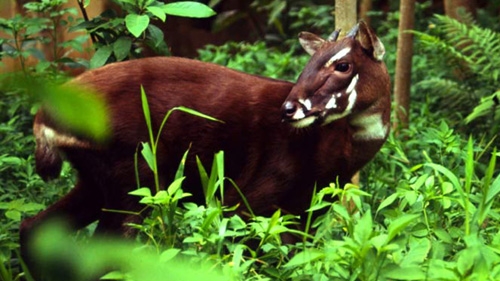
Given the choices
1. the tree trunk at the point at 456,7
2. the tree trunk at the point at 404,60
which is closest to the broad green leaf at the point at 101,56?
the tree trunk at the point at 404,60

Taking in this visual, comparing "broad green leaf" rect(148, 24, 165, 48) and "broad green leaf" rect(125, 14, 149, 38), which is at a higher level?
"broad green leaf" rect(125, 14, 149, 38)

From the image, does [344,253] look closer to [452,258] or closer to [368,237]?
[368,237]

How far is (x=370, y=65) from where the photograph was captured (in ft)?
13.8

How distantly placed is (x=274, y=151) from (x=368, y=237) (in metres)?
1.69

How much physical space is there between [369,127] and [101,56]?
142cm

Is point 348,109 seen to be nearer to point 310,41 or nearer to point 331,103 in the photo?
point 331,103

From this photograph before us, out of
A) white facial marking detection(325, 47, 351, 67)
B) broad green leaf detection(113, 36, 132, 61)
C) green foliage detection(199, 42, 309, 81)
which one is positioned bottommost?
green foliage detection(199, 42, 309, 81)

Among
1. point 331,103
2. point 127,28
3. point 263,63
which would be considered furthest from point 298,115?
point 263,63

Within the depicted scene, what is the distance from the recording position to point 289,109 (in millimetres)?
3893

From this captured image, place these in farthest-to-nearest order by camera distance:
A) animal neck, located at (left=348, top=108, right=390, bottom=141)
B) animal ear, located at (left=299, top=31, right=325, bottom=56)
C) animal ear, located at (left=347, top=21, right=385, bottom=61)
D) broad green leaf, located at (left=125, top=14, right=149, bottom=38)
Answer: animal ear, located at (left=299, top=31, right=325, bottom=56), animal neck, located at (left=348, top=108, right=390, bottom=141), animal ear, located at (left=347, top=21, right=385, bottom=61), broad green leaf, located at (left=125, top=14, right=149, bottom=38)

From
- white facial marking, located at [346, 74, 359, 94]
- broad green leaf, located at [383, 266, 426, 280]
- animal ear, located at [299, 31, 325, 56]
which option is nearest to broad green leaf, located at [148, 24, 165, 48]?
animal ear, located at [299, 31, 325, 56]

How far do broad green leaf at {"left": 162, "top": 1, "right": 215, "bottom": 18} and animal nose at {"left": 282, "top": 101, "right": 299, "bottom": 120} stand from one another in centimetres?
52

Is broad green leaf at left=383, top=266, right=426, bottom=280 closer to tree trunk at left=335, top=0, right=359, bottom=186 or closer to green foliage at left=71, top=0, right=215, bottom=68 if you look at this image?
green foliage at left=71, top=0, right=215, bottom=68

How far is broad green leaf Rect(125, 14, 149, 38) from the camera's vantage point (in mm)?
4004
